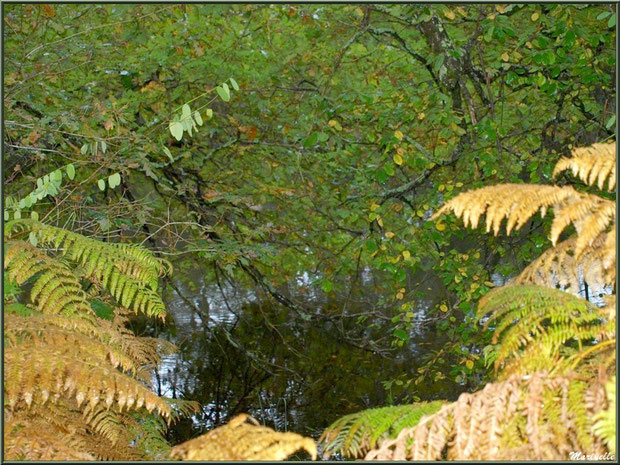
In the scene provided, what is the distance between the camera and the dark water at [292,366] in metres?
6.15

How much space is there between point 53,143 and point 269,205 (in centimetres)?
387

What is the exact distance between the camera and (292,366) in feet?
25.6

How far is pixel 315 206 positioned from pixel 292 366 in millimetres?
2574

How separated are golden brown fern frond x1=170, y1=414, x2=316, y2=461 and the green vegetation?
0.03 feet

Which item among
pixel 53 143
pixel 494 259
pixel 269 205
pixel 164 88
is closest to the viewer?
pixel 53 143

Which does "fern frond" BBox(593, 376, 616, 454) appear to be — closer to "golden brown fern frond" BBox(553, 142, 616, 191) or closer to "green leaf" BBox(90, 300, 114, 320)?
"golden brown fern frond" BBox(553, 142, 616, 191)

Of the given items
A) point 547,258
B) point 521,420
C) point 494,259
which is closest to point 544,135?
point 494,259

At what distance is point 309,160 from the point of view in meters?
5.81

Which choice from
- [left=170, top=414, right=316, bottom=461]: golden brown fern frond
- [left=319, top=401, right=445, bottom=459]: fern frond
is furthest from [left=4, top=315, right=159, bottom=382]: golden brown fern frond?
[left=319, top=401, right=445, bottom=459]: fern frond

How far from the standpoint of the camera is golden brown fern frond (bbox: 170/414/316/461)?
1337mm

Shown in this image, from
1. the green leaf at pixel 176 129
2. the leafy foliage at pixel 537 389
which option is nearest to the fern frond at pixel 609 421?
the leafy foliage at pixel 537 389

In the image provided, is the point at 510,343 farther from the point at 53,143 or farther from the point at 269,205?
the point at 269,205

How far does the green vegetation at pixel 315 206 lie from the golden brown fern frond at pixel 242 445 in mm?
10

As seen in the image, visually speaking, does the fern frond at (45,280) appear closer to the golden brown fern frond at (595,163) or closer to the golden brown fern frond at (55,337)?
the golden brown fern frond at (55,337)
